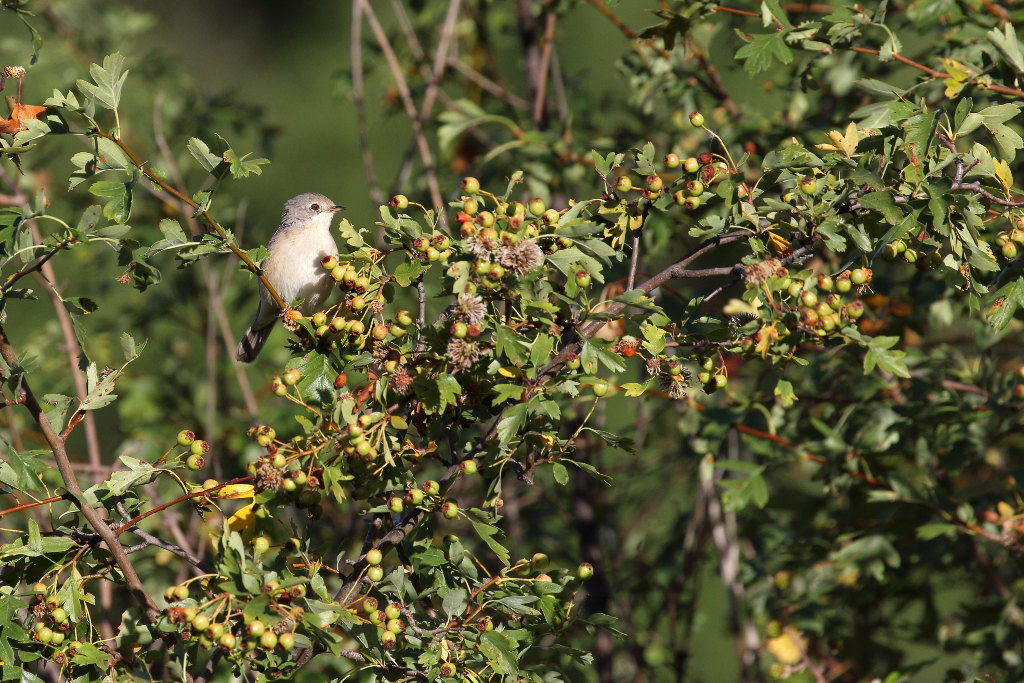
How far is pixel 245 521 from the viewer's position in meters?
1.94

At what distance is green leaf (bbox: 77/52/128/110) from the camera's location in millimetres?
1771

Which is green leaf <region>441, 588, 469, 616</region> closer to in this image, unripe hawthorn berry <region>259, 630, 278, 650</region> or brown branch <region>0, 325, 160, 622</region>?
unripe hawthorn berry <region>259, 630, 278, 650</region>

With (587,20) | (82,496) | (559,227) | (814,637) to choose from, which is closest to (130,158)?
(82,496)

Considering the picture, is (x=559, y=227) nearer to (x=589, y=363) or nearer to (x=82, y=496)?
(x=589, y=363)

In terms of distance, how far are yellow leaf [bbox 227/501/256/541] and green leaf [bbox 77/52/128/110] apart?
806mm

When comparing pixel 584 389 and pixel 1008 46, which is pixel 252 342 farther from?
pixel 1008 46

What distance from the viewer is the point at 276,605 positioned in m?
1.65

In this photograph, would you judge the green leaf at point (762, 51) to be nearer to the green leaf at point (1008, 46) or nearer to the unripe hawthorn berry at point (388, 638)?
the green leaf at point (1008, 46)

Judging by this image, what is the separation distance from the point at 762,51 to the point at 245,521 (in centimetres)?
156

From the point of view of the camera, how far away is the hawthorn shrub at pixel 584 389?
1784 millimetres

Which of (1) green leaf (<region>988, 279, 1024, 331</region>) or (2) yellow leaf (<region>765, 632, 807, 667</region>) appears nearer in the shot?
(1) green leaf (<region>988, 279, 1024, 331</region>)

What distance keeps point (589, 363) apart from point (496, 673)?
603 millimetres

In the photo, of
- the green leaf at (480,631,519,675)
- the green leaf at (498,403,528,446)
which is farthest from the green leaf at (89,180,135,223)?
the green leaf at (480,631,519,675)

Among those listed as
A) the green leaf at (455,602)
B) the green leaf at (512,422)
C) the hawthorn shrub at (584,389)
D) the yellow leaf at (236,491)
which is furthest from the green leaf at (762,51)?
the yellow leaf at (236,491)
